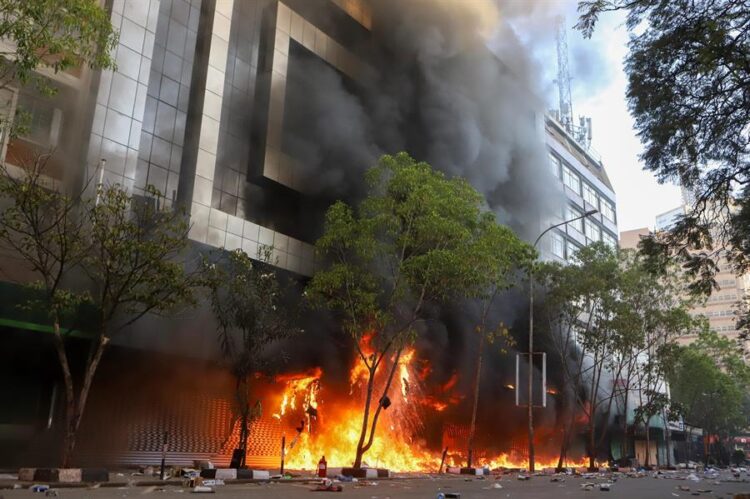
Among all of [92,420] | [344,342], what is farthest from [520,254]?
[92,420]

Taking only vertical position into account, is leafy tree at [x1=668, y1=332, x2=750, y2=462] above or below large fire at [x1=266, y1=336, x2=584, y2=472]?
above

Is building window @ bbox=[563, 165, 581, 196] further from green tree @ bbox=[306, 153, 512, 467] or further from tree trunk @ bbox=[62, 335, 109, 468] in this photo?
tree trunk @ bbox=[62, 335, 109, 468]

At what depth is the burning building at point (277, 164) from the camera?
1866cm

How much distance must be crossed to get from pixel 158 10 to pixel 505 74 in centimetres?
2278

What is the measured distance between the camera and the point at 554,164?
52500 millimetres

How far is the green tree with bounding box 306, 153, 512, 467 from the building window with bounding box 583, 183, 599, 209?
1665 inches

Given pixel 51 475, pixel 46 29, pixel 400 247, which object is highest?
pixel 46 29

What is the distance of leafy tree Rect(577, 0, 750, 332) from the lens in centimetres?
927

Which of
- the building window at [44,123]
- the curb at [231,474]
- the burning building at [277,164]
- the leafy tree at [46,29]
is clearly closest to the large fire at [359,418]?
the burning building at [277,164]

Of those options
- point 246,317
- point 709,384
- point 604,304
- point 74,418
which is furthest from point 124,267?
point 709,384

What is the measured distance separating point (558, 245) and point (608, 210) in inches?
662

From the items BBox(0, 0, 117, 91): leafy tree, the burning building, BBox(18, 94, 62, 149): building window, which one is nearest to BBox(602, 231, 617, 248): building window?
the burning building

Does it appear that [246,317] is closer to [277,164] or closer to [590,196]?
[277,164]

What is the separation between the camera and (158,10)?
70.0 ft
